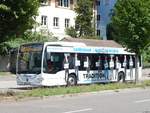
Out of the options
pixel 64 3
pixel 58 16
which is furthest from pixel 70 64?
pixel 64 3

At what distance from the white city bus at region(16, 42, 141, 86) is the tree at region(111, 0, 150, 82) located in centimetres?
241

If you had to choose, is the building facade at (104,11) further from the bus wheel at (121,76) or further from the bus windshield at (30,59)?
the bus windshield at (30,59)

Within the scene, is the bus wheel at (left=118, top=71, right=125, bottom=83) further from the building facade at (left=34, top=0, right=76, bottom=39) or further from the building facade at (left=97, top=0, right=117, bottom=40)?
the building facade at (left=97, top=0, right=117, bottom=40)

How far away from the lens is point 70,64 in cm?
3131

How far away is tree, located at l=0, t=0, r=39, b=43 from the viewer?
21.0 m

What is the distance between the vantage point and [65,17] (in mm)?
69000

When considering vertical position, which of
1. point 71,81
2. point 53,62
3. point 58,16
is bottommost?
point 71,81

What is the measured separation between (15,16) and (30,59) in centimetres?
885

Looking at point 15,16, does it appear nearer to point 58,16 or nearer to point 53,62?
point 53,62

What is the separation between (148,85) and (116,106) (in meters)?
12.6

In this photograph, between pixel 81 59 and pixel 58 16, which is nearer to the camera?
pixel 81 59

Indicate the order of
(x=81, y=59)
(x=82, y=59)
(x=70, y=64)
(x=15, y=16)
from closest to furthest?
(x=15, y=16)
(x=70, y=64)
(x=81, y=59)
(x=82, y=59)

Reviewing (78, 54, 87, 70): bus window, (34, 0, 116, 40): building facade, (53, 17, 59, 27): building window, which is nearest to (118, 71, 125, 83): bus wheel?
(78, 54, 87, 70): bus window

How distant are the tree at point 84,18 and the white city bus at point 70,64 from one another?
1238 inches
